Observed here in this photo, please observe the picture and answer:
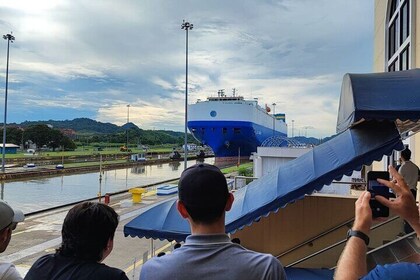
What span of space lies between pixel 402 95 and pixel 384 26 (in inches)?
523

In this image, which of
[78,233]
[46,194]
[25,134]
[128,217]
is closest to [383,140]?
[78,233]

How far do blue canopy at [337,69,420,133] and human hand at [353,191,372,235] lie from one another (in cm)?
180

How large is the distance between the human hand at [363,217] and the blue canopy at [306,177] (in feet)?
6.38

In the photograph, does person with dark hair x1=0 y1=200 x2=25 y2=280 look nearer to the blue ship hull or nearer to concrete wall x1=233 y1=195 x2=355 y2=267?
concrete wall x1=233 y1=195 x2=355 y2=267

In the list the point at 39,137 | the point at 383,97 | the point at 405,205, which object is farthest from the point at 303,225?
the point at 39,137

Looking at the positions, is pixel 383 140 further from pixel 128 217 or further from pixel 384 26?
pixel 384 26

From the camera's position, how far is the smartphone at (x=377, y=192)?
1864 millimetres

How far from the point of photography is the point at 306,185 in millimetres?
3561

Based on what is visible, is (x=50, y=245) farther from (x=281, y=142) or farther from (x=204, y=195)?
(x=281, y=142)

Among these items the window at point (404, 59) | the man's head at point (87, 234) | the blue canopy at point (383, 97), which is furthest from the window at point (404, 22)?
the man's head at point (87, 234)

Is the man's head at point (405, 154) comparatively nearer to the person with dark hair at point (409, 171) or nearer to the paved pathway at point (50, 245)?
the person with dark hair at point (409, 171)

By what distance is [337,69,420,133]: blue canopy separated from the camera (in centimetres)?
308

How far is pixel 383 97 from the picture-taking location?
325cm

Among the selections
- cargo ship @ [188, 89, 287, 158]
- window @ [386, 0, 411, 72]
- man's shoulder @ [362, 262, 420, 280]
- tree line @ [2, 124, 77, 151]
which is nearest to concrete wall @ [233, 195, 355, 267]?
man's shoulder @ [362, 262, 420, 280]
